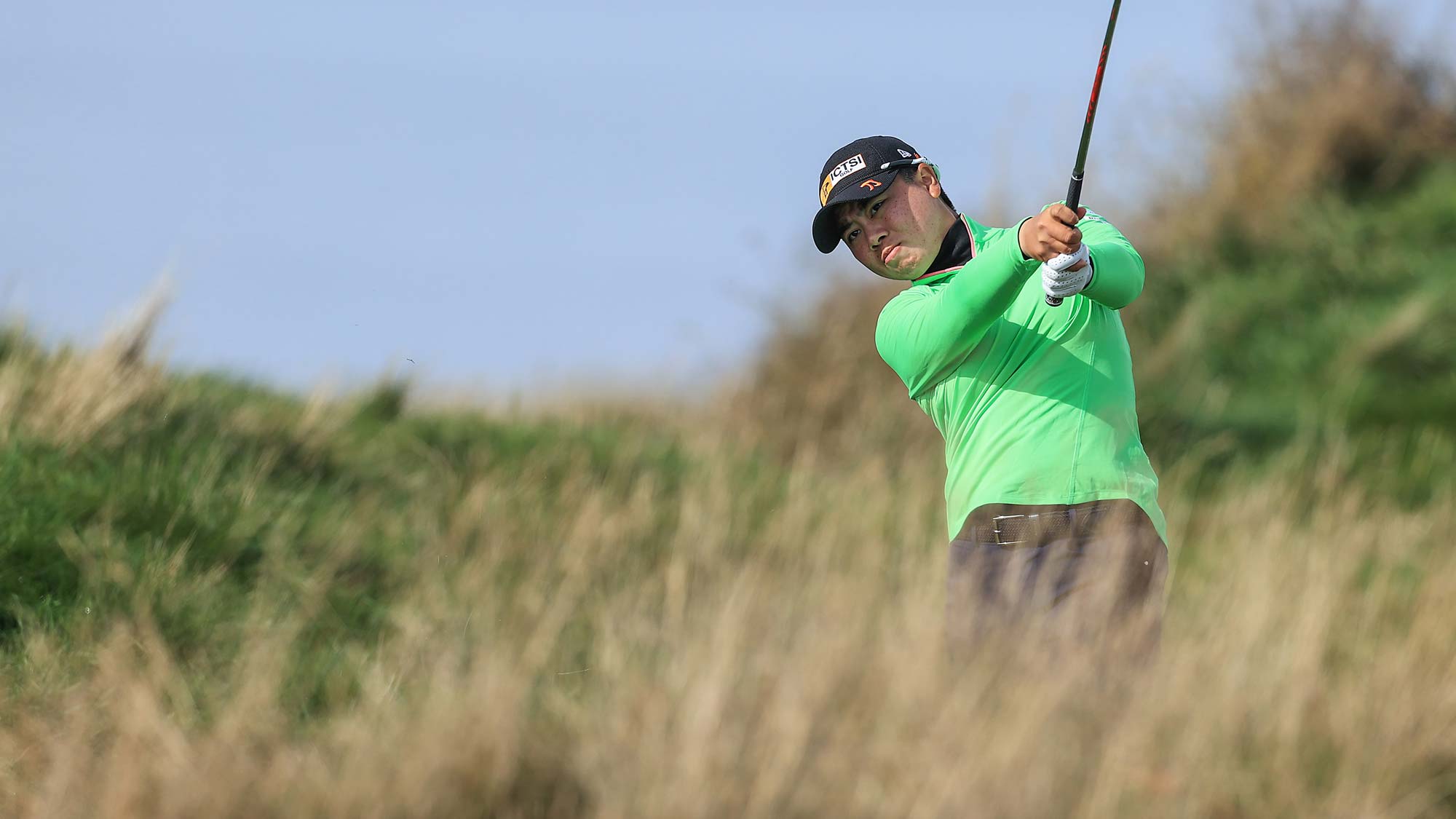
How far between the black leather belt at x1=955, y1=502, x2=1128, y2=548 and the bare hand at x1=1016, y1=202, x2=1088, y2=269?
2.57ft

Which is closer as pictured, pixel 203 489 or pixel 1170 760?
pixel 1170 760

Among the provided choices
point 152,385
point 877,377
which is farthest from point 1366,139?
point 152,385

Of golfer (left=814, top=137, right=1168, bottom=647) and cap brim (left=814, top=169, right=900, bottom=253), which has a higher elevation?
cap brim (left=814, top=169, right=900, bottom=253)

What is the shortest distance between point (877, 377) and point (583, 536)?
188 inches

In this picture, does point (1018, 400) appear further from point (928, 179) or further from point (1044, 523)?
point (928, 179)

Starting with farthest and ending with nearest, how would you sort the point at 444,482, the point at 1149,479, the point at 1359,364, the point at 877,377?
1. the point at 1359,364
2. the point at 877,377
3. the point at 444,482
4. the point at 1149,479

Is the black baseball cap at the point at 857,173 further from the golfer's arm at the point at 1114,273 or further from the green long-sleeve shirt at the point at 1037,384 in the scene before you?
the golfer's arm at the point at 1114,273

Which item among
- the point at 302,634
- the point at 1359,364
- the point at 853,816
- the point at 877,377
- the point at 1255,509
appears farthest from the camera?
the point at 1359,364

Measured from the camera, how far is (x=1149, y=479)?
4469 millimetres

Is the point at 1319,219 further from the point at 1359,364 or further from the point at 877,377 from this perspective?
the point at 877,377

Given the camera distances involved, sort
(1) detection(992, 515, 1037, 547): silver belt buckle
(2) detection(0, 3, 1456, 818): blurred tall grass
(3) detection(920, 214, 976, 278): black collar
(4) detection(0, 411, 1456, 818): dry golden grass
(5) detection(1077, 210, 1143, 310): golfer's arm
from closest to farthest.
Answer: (4) detection(0, 411, 1456, 818): dry golden grass → (2) detection(0, 3, 1456, 818): blurred tall grass → (5) detection(1077, 210, 1143, 310): golfer's arm → (1) detection(992, 515, 1037, 547): silver belt buckle → (3) detection(920, 214, 976, 278): black collar

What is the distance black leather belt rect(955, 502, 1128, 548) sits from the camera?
14.2 ft

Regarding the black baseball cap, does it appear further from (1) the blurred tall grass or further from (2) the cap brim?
(1) the blurred tall grass

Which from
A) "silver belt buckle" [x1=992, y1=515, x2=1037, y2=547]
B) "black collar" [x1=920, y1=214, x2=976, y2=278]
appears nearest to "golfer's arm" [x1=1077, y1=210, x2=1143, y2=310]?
"black collar" [x1=920, y1=214, x2=976, y2=278]
